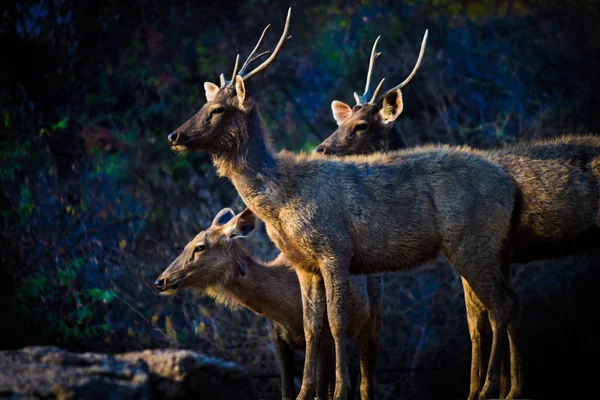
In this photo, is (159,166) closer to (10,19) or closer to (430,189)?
(10,19)

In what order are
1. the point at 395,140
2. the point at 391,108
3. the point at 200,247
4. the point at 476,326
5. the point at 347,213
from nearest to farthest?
the point at 347,213 < the point at 476,326 < the point at 200,247 < the point at 391,108 < the point at 395,140

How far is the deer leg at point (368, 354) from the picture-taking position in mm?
7395

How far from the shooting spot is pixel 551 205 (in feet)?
22.0

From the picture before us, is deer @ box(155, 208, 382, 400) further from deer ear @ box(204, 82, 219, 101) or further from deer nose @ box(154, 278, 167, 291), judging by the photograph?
deer ear @ box(204, 82, 219, 101)

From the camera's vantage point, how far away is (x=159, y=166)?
40.3 ft

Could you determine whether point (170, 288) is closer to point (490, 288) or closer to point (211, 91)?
point (211, 91)

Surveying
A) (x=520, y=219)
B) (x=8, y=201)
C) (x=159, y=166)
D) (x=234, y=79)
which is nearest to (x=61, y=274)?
(x=8, y=201)

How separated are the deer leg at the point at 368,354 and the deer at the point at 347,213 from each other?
4.40 feet

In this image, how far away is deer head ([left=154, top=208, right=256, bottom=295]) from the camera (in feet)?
25.2

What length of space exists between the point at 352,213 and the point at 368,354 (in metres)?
2.07

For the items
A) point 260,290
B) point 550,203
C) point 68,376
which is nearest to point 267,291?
point 260,290

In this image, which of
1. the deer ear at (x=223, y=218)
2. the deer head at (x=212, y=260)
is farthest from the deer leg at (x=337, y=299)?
the deer ear at (x=223, y=218)

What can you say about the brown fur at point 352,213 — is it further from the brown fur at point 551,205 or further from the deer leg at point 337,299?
the brown fur at point 551,205

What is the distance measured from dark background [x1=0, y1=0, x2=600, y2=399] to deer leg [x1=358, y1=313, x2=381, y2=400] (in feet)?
8.47
